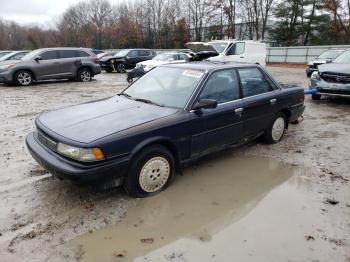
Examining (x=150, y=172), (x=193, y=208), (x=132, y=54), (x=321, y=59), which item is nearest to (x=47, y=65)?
(x=132, y=54)

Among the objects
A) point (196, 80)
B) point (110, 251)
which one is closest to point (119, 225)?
point (110, 251)

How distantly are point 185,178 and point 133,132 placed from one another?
123 centimetres

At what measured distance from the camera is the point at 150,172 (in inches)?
149

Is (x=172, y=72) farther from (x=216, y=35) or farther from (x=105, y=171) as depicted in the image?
(x=216, y=35)

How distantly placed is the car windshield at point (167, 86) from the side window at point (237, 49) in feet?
34.6

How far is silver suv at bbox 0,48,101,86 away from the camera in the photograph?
13.1m

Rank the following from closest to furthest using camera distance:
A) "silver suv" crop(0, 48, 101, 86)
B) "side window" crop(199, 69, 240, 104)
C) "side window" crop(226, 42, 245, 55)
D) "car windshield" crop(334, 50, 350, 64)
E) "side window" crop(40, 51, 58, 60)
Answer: "side window" crop(199, 69, 240, 104)
"car windshield" crop(334, 50, 350, 64)
"silver suv" crop(0, 48, 101, 86)
"side window" crop(40, 51, 58, 60)
"side window" crop(226, 42, 245, 55)

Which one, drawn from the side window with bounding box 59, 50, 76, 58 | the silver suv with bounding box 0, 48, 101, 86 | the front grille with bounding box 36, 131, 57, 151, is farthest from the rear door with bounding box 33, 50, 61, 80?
the front grille with bounding box 36, 131, 57, 151

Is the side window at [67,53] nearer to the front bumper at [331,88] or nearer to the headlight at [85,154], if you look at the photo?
the front bumper at [331,88]

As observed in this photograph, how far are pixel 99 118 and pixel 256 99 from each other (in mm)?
2547

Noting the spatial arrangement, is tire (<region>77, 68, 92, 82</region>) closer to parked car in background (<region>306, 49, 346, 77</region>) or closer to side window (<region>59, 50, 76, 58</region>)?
side window (<region>59, 50, 76, 58</region>)

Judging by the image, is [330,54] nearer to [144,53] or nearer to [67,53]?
[144,53]

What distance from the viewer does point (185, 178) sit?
4.39 m

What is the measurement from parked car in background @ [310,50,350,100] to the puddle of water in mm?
4978
